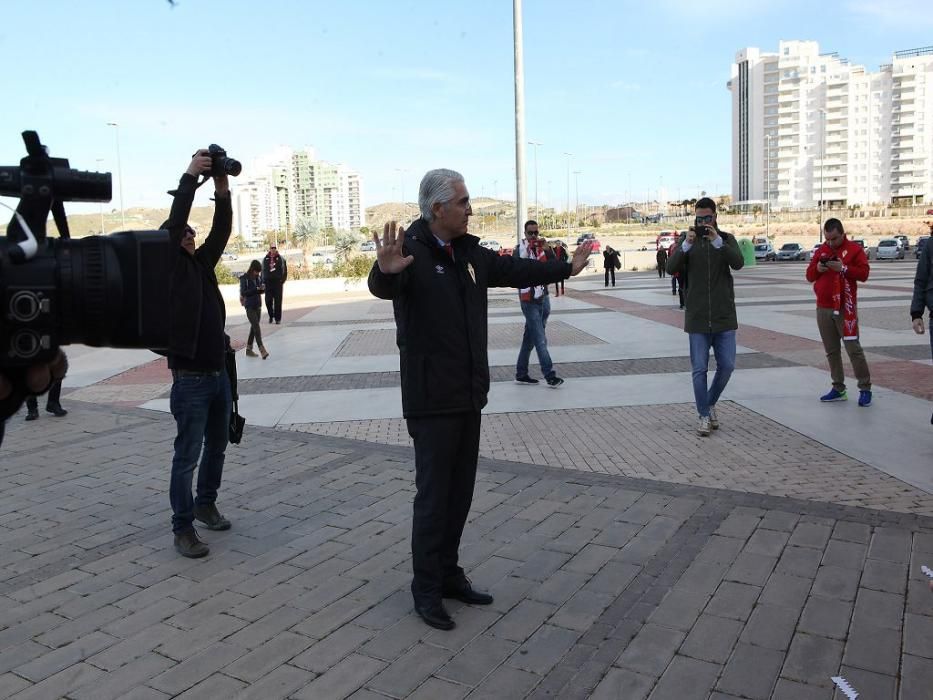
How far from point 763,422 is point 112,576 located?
5526 mm

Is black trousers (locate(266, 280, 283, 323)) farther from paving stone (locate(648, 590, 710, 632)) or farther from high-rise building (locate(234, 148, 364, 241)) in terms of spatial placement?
high-rise building (locate(234, 148, 364, 241))

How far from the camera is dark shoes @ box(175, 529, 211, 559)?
448cm

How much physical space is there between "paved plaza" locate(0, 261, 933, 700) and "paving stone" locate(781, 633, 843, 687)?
12 mm

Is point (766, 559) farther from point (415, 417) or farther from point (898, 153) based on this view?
point (898, 153)

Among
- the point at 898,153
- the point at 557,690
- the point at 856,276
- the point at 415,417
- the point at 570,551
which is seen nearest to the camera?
the point at 557,690

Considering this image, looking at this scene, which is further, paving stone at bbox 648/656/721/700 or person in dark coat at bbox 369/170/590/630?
person in dark coat at bbox 369/170/590/630

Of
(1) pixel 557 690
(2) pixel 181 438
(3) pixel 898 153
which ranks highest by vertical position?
(3) pixel 898 153

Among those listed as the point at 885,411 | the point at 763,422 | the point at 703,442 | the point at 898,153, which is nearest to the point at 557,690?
the point at 703,442

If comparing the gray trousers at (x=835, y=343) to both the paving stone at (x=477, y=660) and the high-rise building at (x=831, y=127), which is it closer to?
the paving stone at (x=477, y=660)

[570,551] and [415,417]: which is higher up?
[415,417]

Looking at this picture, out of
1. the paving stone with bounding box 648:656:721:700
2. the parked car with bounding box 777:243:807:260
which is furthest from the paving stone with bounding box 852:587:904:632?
the parked car with bounding box 777:243:807:260

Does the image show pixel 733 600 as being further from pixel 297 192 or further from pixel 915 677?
pixel 297 192

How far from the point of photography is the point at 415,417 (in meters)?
3.56

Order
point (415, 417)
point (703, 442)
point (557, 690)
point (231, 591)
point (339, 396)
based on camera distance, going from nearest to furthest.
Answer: point (557, 690), point (415, 417), point (231, 591), point (703, 442), point (339, 396)
